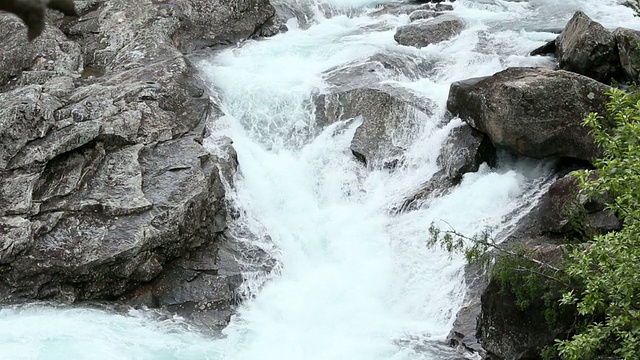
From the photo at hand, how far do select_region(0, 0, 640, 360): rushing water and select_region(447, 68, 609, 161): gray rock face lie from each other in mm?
686

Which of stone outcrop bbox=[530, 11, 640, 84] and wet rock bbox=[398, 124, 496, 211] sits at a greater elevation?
stone outcrop bbox=[530, 11, 640, 84]

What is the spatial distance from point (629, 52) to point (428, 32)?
18.5 feet

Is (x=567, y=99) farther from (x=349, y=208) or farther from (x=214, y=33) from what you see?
(x=214, y=33)

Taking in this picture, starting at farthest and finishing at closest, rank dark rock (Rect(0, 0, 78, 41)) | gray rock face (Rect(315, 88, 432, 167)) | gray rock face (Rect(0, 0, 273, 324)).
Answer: gray rock face (Rect(315, 88, 432, 167)) → gray rock face (Rect(0, 0, 273, 324)) → dark rock (Rect(0, 0, 78, 41))

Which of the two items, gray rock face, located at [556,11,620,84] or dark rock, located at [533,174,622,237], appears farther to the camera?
gray rock face, located at [556,11,620,84]

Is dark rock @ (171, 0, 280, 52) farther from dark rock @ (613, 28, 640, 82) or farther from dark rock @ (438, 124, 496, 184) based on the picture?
dark rock @ (613, 28, 640, 82)

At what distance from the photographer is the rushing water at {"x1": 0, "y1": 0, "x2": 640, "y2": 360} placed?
1132 centimetres

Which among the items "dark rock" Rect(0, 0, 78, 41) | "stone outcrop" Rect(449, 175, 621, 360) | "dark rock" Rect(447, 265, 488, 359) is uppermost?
"dark rock" Rect(0, 0, 78, 41)

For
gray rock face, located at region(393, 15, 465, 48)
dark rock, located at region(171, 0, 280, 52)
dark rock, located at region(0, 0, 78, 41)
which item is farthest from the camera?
dark rock, located at region(171, 0, 280, 52)

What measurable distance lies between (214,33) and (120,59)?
346 cm

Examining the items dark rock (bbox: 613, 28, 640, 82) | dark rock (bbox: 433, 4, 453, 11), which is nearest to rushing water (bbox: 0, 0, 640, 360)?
dark rock (bbox: 613, 28, 640, 82)

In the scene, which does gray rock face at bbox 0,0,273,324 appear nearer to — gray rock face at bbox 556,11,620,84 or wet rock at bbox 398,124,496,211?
wet rock at bbox 398,124,496,211

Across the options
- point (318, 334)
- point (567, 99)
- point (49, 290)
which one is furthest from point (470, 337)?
point (49, 290)

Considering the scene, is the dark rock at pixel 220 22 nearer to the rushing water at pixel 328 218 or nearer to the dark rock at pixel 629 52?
the rushing water at pixel 328 218
